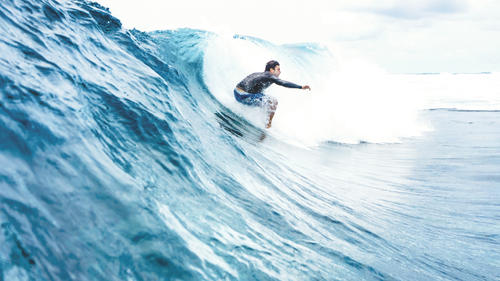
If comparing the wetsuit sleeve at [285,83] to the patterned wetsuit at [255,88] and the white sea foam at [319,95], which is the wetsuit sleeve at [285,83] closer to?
the patterned wetsuit at [255,88]

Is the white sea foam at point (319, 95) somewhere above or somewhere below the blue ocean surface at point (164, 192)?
above

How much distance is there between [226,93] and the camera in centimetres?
837

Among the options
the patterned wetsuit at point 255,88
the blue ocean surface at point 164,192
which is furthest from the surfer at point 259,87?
the blue ocean surface at point 164,192

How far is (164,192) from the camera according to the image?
243cm

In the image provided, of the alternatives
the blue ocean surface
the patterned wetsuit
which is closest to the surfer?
the patterned wetsuit

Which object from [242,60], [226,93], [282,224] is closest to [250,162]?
[282,224]

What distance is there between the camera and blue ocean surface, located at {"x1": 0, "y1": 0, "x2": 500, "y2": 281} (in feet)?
5.73

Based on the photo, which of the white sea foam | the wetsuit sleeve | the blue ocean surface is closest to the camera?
the blue ocean surface

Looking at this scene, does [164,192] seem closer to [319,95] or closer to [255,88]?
→ [255,88]

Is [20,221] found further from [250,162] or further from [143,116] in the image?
[250,162]

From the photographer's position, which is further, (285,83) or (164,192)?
(285,83)

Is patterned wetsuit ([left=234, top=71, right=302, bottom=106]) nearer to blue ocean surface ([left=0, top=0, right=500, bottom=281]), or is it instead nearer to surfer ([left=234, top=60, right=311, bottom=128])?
surfer ([left=234, top=60, right=311, bottom=128])

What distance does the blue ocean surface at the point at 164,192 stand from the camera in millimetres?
1747

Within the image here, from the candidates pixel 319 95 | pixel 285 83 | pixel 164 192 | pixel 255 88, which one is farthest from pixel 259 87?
pixel 319 95
